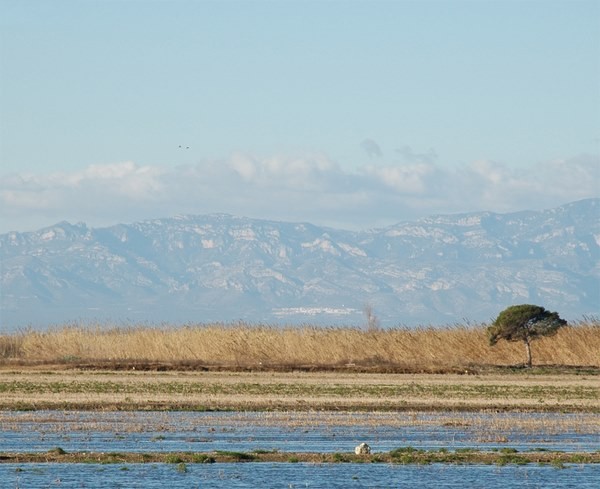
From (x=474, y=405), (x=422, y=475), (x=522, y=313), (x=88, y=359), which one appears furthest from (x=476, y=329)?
(x=422, y=475)

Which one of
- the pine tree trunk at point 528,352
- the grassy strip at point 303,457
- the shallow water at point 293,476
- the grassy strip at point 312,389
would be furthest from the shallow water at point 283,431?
the pine tree trunk at point 528,352

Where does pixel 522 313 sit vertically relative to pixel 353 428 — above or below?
above

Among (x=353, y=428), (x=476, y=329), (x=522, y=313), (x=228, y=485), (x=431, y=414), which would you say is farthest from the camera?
(x=476, y=329)

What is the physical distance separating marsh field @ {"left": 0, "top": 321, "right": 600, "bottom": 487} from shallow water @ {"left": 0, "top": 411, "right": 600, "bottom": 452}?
0.06m

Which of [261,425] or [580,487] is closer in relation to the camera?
[580,487]

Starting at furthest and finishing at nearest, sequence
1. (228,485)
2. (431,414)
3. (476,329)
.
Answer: (476,329) < (431,414) < (228,485)

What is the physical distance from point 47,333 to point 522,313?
24.9m

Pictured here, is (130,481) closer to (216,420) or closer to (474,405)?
(216,420)

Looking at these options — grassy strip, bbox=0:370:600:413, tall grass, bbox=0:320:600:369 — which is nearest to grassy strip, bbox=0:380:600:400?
grassy strip, bbox=0:370:600:413

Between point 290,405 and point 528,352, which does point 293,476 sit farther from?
point 528,352

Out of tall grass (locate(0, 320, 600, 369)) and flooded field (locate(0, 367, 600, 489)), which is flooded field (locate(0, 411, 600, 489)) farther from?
tall grass (locate(0, 320, 600, 369))

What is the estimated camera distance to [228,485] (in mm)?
26000

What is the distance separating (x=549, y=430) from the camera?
3600 centimetres

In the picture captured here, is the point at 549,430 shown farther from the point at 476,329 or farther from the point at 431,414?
the point at 476,329
